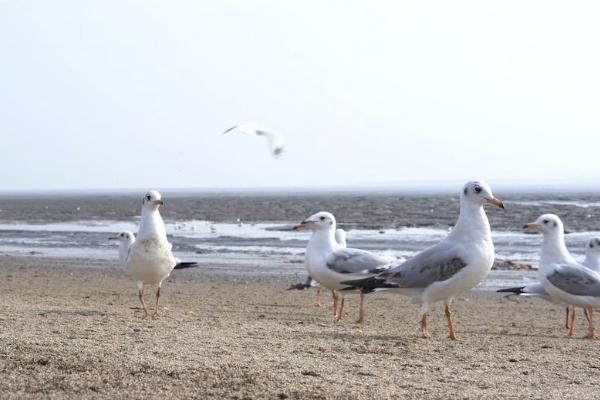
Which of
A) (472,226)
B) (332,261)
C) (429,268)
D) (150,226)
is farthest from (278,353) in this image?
(332,261)

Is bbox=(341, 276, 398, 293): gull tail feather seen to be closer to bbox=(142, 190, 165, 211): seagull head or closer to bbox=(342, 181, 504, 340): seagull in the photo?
bbox=(342, 181, 504, 340): seagull

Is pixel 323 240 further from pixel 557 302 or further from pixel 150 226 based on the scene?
pixel 557 302

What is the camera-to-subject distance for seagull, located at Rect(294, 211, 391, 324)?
460 inches

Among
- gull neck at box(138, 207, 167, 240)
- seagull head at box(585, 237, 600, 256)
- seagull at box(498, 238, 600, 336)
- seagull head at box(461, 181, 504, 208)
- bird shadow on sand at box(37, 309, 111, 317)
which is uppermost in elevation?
seagull head at box(461, 181, 504, 208)

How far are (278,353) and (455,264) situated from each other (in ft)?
8.28

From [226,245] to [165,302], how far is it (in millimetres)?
14151

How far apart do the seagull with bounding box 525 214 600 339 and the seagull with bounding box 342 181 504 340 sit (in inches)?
63.7

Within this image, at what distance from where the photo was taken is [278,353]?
736 cm

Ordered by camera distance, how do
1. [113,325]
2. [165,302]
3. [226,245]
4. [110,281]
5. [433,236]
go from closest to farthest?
[113,325] < [165,302] < [110,281] < [226,245] < [433,236]

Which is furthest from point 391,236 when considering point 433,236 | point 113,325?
point 113,325

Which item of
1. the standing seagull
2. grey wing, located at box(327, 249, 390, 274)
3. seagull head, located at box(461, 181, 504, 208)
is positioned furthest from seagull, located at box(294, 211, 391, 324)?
seagull head, located at box(461, 181, 504, 208)

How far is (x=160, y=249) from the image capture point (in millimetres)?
11297

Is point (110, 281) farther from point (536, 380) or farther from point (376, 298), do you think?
point (536, 380)

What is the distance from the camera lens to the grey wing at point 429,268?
29.9ft
